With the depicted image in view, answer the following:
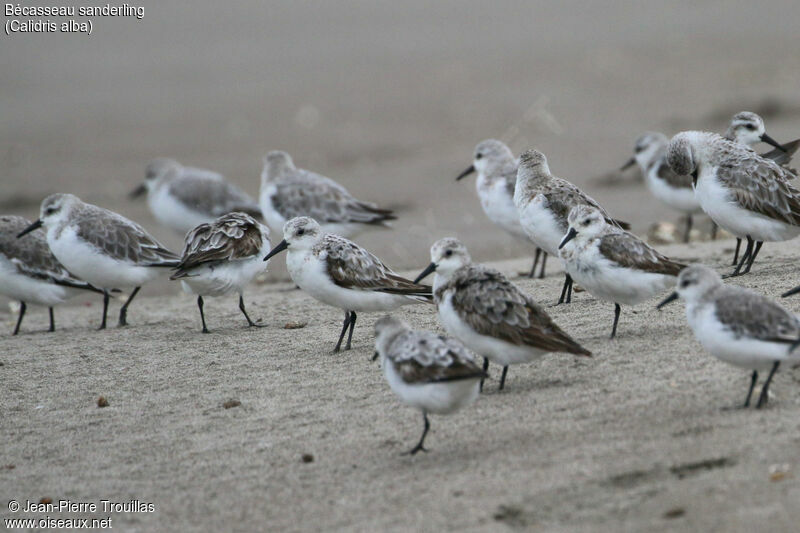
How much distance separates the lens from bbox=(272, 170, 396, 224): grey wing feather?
12.1 meters

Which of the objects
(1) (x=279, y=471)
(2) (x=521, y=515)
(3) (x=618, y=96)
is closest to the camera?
(2) (x=521, y=515)

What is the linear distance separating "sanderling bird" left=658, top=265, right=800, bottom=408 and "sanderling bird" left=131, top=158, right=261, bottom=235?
8.15m

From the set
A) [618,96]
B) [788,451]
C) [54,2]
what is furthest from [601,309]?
[54,2]

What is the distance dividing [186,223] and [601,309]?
673 cm

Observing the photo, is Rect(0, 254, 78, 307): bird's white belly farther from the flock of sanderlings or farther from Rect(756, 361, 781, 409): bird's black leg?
Rect(756, 361, 781, 409): bird's black leg

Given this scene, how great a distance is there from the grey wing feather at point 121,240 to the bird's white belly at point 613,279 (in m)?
4.08

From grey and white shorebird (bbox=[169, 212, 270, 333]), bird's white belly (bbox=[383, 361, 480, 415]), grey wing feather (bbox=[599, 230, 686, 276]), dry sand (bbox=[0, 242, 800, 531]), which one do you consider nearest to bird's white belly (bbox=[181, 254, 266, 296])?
grey and white shorebird (bbox=[169, 212, 270, 333])

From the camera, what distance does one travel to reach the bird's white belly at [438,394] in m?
5.74

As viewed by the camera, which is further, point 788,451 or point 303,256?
point 303,256

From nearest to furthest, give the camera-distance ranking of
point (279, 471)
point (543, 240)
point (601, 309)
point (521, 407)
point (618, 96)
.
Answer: point (279, 471) → point (521, 407) → point (601, 309) → point (543, 240) → point (618, 96)

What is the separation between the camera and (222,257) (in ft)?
29.8

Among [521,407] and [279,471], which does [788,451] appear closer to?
[521,407]

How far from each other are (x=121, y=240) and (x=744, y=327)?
20.7 ft

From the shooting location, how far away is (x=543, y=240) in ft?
30.1
